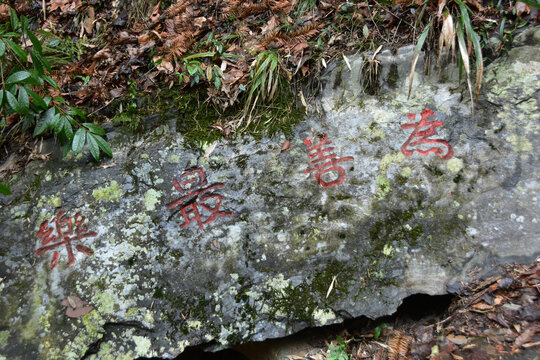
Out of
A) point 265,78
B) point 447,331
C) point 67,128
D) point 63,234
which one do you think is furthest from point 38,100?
point 447,331

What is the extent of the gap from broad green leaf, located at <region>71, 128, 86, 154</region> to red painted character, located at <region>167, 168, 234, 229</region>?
0.74m

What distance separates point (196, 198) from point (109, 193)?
0.71 m

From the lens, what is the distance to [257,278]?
2.60 metres

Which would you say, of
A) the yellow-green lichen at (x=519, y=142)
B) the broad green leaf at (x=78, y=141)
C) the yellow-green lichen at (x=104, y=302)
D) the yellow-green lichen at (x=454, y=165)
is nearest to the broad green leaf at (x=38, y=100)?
the broad green leaf at (x=78, y=141)

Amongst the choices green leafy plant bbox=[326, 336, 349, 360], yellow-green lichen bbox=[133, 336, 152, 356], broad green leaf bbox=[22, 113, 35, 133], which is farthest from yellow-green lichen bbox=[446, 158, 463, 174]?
broad green leaf bbox=[22, 113, 35, 133]

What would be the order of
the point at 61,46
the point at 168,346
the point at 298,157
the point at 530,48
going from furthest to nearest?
the point at 61,46 → the point at 298,157 → the point at 530,48 → the point at 168,346

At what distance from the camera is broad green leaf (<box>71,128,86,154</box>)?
2.86 metres

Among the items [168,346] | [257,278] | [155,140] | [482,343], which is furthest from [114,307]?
[482,343]

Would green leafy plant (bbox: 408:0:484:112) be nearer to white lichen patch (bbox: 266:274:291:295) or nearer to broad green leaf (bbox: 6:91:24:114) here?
white lichen patch (bbox: 266:274:291:295)

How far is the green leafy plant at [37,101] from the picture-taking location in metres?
2.60

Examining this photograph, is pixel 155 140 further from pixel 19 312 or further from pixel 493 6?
pixel 493 6

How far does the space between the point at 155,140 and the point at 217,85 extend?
2.23 feet

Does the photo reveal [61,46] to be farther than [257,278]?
Yes

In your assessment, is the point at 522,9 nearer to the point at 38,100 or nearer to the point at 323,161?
the point at 323,161
